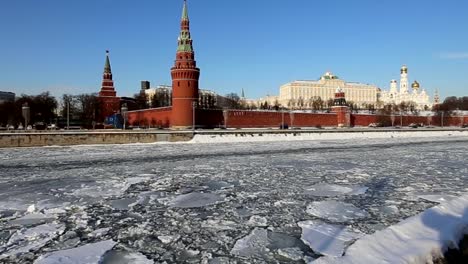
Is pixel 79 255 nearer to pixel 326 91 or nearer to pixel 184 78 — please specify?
pixel 184 78

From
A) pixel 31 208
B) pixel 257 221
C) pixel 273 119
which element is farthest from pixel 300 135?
pixel 31 208

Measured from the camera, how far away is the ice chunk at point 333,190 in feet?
29.4

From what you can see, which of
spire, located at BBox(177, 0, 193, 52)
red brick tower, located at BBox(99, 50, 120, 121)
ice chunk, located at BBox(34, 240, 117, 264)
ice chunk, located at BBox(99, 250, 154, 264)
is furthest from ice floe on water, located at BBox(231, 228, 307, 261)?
red brick tower, located at BBox(99, 50, 120, 121)

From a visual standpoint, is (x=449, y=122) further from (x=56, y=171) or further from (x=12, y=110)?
(x=56, y=171)

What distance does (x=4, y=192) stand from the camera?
9.22 m

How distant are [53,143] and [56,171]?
1477cm

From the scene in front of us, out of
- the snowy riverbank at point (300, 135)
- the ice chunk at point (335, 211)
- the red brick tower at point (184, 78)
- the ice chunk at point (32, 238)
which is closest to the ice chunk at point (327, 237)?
the ice chunk at point (335, 211)

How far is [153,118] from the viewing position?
57.1m

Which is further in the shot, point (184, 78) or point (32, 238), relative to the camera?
point (184, 78)

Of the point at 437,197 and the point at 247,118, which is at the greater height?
the point at 247,118

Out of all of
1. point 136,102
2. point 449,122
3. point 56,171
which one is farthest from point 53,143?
point 449,122

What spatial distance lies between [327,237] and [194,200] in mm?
3212

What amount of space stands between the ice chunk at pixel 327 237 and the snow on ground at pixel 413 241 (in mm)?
243

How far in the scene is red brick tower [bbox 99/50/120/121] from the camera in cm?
6400
